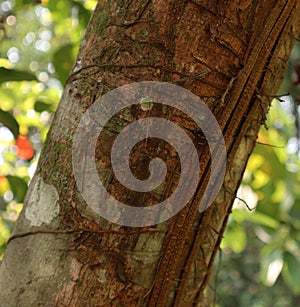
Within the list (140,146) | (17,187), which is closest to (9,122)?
(17,187)

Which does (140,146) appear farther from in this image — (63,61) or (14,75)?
(63,61)

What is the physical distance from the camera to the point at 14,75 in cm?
116

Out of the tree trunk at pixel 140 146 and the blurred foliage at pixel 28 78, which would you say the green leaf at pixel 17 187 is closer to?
the blurred foliage at pixel 28 78

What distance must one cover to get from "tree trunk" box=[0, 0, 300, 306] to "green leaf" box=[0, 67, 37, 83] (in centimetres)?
25

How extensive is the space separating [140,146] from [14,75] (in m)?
0.43

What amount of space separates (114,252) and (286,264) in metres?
1.40

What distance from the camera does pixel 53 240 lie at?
2.78ft

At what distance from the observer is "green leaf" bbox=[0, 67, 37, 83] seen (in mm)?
1156

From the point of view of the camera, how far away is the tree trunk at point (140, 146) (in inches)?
32.9

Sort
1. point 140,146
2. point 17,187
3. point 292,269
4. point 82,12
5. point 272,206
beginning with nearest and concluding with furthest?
point 140,146, point 17,187, point 82,12, point 272,206, point 292,269

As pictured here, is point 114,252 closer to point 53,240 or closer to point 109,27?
point 53,240

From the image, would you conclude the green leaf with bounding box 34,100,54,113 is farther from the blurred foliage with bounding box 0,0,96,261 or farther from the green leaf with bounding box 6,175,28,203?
the green leaf with bounding box 6,175,28,203

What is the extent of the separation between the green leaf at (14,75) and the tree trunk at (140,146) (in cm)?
25

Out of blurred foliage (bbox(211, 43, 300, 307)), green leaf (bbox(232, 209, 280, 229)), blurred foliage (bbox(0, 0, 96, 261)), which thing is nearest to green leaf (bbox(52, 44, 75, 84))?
blurred foliage (bbox(0, 0, 96, 261))
